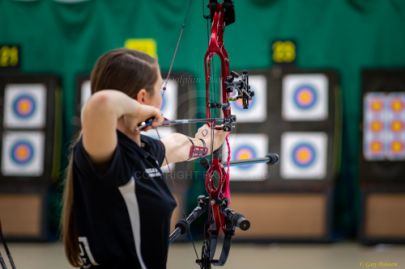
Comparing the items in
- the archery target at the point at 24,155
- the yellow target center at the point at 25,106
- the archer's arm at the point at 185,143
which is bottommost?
the archery target at the point at 24,155

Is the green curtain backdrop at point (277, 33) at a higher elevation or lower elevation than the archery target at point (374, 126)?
higher

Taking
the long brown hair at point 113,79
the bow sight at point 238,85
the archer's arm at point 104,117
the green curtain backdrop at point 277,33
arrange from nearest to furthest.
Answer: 1. the archer's arm at point 104,117
2. the long brown hair at point 113,79
3. the bow sight at point 238,85
4. the green curtain backdrop at point 277,33

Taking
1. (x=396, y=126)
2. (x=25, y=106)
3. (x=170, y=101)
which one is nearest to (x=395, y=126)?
(x=396, y=126)

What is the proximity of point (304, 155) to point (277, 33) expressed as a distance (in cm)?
92

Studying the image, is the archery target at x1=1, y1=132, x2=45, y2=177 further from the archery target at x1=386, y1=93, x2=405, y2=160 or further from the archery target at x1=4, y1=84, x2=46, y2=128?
the archery target at x1=386, y1=93, x2=405, y2=160

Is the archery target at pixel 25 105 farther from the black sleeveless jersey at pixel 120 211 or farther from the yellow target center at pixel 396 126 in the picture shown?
the black sleeveless jersey at pixel 120 211

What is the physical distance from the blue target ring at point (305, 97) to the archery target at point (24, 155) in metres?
1.88

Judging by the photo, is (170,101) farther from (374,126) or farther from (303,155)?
(374,126)

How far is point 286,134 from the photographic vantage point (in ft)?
13.4

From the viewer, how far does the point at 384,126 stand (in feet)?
13.2

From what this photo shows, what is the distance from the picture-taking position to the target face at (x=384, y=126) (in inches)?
156

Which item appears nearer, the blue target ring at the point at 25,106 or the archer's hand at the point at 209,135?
the archer's hand at the point at 209,135

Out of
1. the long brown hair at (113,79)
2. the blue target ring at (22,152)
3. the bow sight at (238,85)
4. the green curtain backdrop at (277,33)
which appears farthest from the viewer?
the blue target ring at (22,152)

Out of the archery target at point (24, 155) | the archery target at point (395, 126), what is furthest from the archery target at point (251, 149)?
the archery target at point (24, 155)
